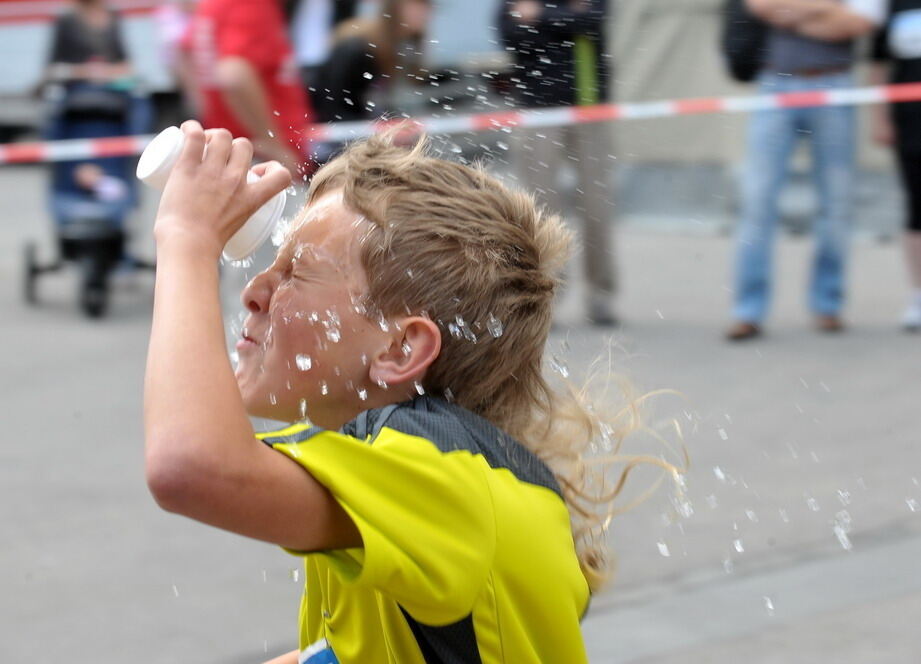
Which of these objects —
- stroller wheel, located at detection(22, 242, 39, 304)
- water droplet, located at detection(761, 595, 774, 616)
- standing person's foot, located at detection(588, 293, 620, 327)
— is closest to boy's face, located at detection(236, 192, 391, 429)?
water droplet, located at detection(761, 595, 774, 616)

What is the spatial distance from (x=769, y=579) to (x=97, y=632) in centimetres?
174

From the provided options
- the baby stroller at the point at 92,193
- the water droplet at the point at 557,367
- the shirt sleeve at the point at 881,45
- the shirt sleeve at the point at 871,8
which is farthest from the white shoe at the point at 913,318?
the water droplet at the point at 557,367

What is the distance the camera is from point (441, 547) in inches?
59.9

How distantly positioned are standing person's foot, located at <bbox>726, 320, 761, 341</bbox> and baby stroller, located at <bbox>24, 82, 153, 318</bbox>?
3.13m

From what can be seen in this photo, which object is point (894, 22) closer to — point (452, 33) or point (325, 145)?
point (325, 145)

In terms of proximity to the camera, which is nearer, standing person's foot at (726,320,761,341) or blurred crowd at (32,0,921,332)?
blurred crowd at (32,0,921,332)

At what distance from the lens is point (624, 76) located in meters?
9.34

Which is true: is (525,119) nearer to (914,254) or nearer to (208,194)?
(914,254)

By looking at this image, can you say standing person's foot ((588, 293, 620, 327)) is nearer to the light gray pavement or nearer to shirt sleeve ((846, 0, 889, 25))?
the light gray pavement

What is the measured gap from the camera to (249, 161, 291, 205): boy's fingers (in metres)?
1.62

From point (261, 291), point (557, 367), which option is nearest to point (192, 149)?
point (261, 291)

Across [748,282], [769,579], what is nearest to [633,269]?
[748,282]

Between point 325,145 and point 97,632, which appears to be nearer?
point 97,632

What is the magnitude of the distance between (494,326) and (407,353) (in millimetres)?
122
